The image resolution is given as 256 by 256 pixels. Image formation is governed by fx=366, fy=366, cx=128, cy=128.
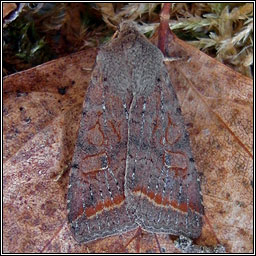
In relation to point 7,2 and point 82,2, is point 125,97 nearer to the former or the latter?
point 82,2

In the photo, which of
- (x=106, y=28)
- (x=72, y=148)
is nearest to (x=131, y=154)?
(x=72, y=148)

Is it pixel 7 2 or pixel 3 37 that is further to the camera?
pixel 3 37

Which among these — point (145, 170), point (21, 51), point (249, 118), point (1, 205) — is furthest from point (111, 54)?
point (1, 205)

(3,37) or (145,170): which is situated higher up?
(3,37)

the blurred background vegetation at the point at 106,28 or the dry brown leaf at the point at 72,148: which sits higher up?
the blurred background vegetation at the point at 106,28

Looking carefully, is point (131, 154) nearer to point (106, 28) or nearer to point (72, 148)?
point (72, 148)
